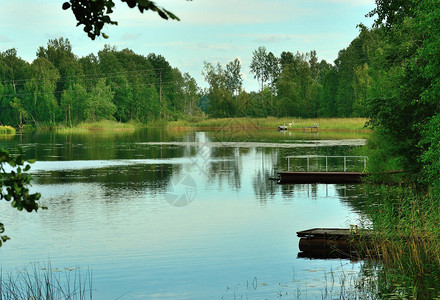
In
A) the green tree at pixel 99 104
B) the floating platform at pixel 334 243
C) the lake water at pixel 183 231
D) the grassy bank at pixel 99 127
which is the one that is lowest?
the lake water at pixel 183 231

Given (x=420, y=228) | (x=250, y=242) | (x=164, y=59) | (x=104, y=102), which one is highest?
(x=164, y=59)

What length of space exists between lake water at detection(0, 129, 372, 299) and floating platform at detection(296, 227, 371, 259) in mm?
335

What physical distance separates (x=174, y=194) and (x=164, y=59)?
13241 cm

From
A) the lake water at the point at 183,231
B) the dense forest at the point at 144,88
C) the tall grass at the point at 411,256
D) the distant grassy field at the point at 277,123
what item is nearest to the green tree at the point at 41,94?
the dense forest at the point at 144,88

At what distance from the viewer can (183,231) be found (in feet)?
70.8

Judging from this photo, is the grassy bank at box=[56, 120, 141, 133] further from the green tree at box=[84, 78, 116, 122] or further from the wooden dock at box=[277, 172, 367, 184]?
the wooden dock at box=[277, 172, 367, 184]

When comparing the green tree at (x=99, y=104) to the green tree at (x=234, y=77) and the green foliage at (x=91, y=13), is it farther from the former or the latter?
the green foliage at (x=91, y=13)

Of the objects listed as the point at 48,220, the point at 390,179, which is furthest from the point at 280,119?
the point at 48,220

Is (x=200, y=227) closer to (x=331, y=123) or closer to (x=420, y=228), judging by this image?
(x=420, y=228)

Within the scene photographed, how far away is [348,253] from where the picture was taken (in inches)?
627

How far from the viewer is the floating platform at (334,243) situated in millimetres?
15320

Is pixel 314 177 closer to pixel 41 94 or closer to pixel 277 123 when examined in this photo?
pixel 277 123

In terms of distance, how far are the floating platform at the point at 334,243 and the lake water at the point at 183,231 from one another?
33cm

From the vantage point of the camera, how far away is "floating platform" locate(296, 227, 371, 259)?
15.3 metres
